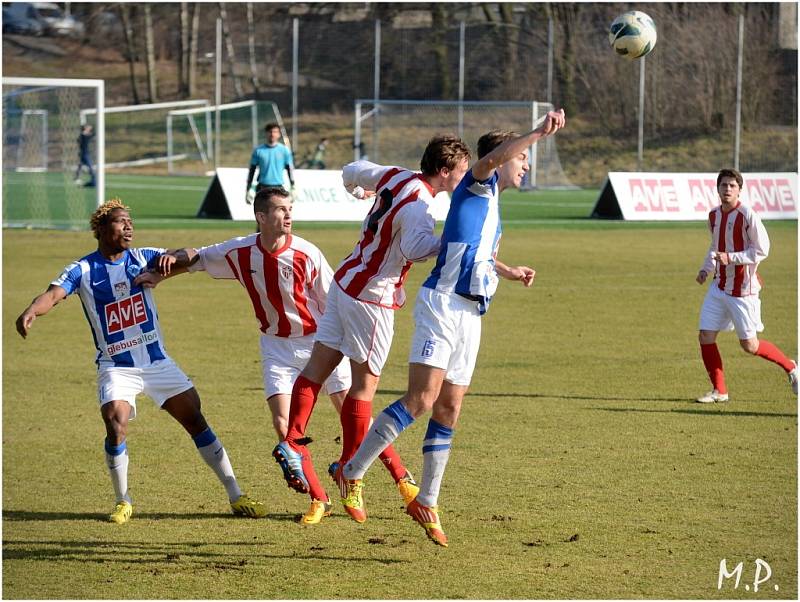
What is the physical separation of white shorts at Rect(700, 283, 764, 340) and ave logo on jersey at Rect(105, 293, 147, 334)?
17.8ft

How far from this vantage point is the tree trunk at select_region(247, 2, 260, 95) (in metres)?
50.3

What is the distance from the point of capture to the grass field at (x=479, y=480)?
18.9 feet

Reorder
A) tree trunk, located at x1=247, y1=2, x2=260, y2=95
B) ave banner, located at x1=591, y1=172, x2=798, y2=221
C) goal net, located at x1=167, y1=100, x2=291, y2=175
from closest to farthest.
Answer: ave banner, located at x1=591, y1=172, x2=798, y2=221 < goal net, located at x1=167, y1=100, x2=291, y2=175 < tree trunk, located at x1=247, y1=2, x2=260, y2=95

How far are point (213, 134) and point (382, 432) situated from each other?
42.2m

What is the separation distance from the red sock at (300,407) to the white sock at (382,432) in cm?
37

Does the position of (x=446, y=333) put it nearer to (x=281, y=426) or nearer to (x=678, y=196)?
(x=281, y=426)

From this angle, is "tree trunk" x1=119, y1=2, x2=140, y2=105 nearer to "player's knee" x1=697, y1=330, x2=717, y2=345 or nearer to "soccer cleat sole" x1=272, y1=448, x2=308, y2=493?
"player's knee" x1=697, y1=330, x2=717, y2=345

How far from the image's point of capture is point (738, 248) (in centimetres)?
1049

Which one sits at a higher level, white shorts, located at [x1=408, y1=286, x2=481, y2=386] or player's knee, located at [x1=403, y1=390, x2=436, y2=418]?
white shorts, located at [x1=408, y1=286, x2=481, y2=386]

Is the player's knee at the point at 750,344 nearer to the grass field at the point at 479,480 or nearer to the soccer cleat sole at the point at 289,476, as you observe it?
the grass field at the point at 479,480

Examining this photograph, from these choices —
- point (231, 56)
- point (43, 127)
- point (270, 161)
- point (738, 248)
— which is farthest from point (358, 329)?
point (231, 56)

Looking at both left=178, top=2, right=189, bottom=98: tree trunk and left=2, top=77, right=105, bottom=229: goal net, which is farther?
left=178, top=2, right=189, bottom=98: tree trunk

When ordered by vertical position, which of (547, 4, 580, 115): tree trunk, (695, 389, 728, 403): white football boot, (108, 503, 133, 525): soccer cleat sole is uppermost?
(547, 4, 580, 115): tree trunk

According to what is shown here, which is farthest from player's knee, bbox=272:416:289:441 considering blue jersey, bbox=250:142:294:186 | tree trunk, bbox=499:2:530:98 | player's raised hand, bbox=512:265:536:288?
tree trunk, bbox=499:2:530:98
